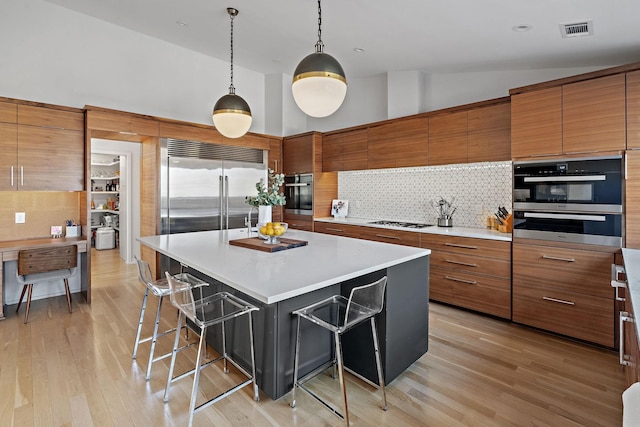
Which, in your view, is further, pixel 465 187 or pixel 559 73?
pixel 465 187

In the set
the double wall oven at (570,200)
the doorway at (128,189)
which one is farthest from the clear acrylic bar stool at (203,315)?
the doorway at (128,189)

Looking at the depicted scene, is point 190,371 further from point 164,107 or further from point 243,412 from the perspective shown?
point 164,107

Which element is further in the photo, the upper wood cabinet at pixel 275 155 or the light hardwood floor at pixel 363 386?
the upper wood cabinet at pixel 275 155

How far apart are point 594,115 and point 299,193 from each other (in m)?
3.81

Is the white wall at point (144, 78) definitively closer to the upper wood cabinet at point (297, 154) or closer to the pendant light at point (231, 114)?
the upper wood cabinet at point (297, 154)

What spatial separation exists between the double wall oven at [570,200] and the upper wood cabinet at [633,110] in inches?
5.9

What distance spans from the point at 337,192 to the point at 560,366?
3.81 metres

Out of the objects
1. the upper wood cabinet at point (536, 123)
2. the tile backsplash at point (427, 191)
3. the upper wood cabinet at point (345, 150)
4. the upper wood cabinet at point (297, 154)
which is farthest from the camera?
the upper wood cabinet at point (297, 154)

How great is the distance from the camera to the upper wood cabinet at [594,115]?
2.56 metres

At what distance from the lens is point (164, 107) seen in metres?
4.61

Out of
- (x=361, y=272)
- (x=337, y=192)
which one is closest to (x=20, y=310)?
(x=361, y=272)

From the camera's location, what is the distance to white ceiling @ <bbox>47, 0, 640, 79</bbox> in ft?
8.22

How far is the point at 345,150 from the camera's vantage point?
16.2 feet

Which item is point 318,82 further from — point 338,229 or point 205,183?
point 205,183
